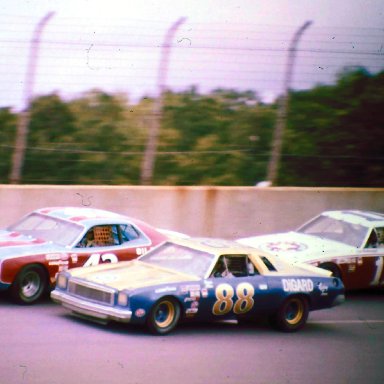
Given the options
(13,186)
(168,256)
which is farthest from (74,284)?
Result: (13,186)

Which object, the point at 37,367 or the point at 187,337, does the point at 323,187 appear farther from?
the point at 37,367

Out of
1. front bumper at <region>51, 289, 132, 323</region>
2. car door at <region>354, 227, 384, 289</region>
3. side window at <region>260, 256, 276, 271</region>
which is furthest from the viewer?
car door at <region>354, 227, 384, 289</region>

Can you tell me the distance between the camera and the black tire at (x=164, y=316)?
9016 millimetres

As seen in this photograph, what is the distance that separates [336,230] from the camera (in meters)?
13.3

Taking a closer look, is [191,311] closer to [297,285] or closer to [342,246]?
[297,285]

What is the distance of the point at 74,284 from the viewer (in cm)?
932

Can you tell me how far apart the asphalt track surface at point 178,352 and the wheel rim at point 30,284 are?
0.21 metres

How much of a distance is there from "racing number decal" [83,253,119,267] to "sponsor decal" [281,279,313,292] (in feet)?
8.02

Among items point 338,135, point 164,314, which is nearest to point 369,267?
point 338,135

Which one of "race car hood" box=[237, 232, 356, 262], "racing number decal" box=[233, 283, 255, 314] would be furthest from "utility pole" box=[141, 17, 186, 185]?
"racing number decal" box=[233, 283, 255, 314]

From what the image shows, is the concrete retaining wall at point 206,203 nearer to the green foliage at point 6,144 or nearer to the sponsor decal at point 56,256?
the green foliage at point 6,144

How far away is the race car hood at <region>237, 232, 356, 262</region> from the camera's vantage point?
12.1 meters

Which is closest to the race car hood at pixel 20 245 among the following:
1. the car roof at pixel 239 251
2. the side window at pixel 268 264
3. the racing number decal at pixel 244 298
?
the car roof at pixel 239 251

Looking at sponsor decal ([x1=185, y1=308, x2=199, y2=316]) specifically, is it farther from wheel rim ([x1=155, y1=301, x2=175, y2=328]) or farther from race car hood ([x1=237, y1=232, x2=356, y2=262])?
race car hood ([x1=237, y1=232, x2=356, y2=262])
